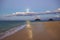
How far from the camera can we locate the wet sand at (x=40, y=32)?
1379 millimetres

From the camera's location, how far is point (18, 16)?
143 cm

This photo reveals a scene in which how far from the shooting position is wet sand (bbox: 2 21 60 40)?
138cm

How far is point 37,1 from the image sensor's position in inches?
57.7

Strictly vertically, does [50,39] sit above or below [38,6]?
below

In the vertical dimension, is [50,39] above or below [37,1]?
below

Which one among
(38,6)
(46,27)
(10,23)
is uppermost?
(38,6)

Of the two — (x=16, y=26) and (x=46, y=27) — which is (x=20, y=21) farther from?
(x=46, y=27)

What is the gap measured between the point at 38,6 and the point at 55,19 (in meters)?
0.27

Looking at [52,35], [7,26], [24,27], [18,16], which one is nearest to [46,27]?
[52,35]

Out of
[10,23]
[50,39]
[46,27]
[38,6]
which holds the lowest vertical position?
[50,39]

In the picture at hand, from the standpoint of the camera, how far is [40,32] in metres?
1.39

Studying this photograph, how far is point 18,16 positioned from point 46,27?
369 mm

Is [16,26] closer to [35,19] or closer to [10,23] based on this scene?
[10,23]

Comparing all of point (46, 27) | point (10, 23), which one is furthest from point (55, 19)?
point (10, 23)
